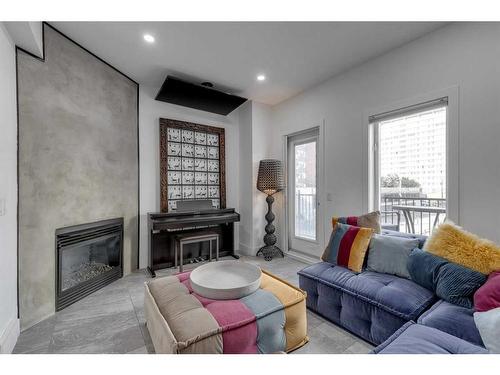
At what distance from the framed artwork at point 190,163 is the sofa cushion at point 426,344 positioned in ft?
10.4

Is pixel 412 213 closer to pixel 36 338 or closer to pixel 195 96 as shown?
pixel 195 96

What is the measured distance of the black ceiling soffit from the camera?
3.06 m

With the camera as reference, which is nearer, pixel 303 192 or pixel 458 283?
pixel 458 283

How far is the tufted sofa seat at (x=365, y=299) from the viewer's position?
5.19 ft

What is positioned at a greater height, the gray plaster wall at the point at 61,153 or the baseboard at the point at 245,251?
the gray plaster wall at the point at 61,153

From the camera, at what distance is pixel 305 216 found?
12.8 ft

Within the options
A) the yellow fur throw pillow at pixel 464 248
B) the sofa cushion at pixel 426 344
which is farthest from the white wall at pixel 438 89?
the sofa cushion at pixel 426 344

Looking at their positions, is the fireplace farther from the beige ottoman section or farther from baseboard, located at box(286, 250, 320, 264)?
baseboard, located at box(286, 250, 320, 264)

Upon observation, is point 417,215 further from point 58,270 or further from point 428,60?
point 58,270

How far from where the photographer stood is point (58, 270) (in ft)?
7.41

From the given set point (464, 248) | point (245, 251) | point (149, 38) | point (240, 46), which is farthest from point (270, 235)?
point (149, 38)

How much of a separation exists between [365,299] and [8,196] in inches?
111

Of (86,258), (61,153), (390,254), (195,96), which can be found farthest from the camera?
(195,96)

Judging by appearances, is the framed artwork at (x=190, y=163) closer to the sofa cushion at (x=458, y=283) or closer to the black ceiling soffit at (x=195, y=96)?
the black ceiling soffit at (x=195, y=96)
